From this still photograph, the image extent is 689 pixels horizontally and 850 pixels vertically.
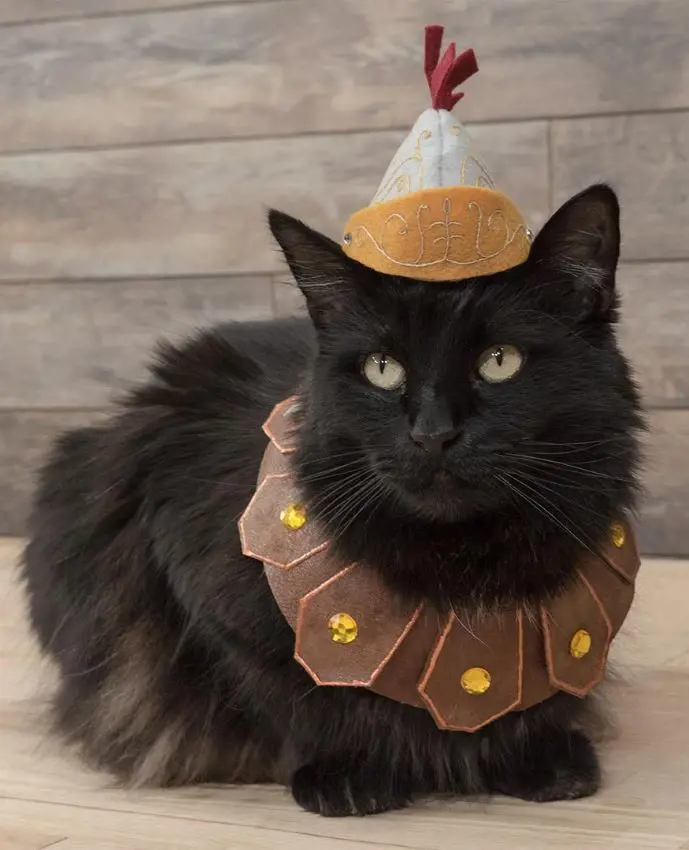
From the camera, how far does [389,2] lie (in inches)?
76.0

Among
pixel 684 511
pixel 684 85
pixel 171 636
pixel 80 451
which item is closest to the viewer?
pixel 171 636

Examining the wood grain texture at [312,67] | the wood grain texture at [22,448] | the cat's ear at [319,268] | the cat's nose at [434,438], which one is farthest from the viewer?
the wood grain texture at [22,448]

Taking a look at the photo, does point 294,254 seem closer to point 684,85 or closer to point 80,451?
point 80,451

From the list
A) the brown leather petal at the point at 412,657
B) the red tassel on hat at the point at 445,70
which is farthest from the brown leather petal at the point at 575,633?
the red tassel on hat at the point at 445,70

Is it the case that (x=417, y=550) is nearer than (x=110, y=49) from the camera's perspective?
Yes

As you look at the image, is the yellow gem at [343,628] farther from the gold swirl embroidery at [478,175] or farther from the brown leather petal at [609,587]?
the gold swirl embroidery at [478,175]

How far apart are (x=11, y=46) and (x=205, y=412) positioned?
130 centimetres

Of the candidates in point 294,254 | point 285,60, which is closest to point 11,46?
point 285,60

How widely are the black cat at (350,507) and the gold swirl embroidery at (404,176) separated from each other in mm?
69

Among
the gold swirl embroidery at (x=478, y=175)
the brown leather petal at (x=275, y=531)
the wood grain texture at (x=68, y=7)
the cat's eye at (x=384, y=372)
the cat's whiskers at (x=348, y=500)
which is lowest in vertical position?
the brown leather petal at (x=275, y=531)

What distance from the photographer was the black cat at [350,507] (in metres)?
0.91

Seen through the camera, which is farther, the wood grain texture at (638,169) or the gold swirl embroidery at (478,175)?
the wood grain texture at (638,169)

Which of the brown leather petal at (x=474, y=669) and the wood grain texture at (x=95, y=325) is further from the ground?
the wood grain texture at (x=95, y=325)

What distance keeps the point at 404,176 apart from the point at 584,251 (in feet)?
0.54
